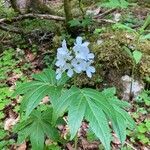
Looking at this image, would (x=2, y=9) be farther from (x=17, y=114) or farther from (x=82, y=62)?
(x=82, y=62)

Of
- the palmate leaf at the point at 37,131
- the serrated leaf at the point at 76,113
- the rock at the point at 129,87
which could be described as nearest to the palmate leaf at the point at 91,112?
the serrated leaf at the point at 76,113

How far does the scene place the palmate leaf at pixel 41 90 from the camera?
244 cm

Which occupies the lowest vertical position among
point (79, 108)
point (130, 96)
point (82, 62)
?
point (130, 96)

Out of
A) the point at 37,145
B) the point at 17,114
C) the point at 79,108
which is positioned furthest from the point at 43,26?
the point at 79,108

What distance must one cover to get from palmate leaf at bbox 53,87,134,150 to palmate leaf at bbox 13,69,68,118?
12cm

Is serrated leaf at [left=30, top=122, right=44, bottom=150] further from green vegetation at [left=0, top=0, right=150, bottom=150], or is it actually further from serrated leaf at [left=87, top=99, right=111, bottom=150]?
serrated leaf at [left=87, top=99, right=111, bottom=150]

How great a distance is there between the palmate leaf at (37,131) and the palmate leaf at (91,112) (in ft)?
1.77

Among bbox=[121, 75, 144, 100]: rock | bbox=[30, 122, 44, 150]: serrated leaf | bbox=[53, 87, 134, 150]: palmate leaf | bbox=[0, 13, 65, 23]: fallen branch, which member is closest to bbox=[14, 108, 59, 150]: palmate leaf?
bbox=[30, 122, 44, 150]: serrated leaf

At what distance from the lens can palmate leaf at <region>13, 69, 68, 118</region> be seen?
2.44 meters

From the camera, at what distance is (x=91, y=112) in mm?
2279

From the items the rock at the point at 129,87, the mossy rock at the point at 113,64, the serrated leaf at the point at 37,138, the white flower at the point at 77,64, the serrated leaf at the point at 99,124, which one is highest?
the white flower at the point at 77,64

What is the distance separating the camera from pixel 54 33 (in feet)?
18.1

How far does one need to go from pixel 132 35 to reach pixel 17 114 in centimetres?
174

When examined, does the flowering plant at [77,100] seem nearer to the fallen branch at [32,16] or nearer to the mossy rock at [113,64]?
the mossy rock at [113,64]
